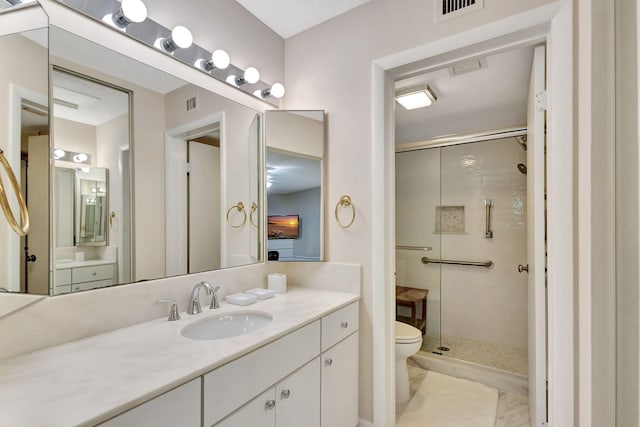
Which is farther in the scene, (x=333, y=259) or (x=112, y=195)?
(x=333, y=259)

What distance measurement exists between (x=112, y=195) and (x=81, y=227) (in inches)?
6.5

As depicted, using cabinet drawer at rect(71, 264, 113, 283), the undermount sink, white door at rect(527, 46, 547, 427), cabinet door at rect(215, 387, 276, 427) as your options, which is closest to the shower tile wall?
white door at rect(527, 46, 547, 427)

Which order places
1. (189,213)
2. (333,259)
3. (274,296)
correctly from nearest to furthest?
(189,213) < (274,296) < (333,259)

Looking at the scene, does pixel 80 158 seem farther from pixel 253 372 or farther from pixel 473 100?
pixel 473 100

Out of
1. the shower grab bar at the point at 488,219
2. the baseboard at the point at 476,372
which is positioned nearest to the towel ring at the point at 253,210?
the baseboard at the point at 476,372

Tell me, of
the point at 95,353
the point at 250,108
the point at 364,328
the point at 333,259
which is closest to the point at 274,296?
the point at 333,259

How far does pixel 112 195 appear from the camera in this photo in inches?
46.5

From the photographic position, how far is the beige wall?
157 cm

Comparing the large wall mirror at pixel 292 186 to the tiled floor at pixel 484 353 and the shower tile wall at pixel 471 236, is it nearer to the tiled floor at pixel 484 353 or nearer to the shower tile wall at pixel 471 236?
the shower tile wall at pixel 471 236

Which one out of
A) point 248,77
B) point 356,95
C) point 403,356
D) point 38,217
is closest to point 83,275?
point 38,217

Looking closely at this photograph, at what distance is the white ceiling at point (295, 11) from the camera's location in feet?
5.56

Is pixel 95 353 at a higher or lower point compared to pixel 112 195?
lower

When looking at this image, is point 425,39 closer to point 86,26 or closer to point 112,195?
point 86,26

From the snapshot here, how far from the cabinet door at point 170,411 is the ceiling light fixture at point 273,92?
1623 millimetres
